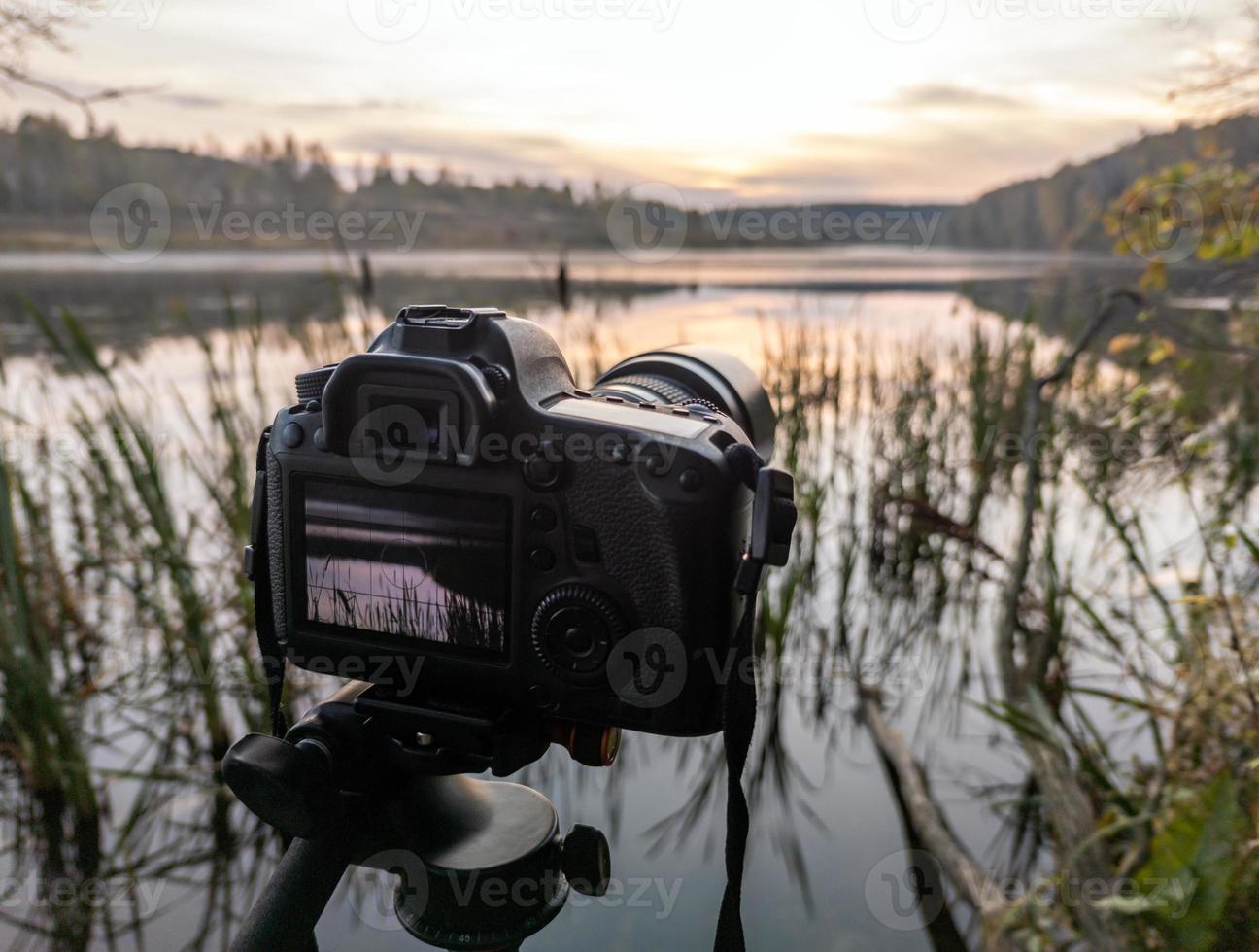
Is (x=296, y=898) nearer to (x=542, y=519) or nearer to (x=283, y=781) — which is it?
(x=283, y=781)

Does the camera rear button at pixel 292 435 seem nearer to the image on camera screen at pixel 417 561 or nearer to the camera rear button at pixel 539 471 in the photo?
the image on camera screen at pixel 417 561

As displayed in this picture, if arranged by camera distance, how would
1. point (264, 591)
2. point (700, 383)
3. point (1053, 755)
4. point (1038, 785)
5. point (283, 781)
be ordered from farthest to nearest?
point (1038, 785) < point (1053, 755) < point (700, 383) < point (264, 591) < point (283, 781)

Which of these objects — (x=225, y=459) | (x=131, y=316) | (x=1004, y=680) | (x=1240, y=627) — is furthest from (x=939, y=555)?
(x=131, y=316)

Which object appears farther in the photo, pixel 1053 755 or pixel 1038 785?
pixel 1038 785

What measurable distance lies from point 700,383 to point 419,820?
51 cm

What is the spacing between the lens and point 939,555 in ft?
9.29

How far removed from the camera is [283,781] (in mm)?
643

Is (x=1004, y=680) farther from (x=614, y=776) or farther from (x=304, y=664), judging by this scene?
(x=304, y=664)

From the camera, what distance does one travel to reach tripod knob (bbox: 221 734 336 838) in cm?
65

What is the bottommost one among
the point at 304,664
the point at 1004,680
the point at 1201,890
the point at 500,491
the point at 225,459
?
the point at 1004,680

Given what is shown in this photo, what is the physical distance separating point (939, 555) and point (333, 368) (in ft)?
8.18

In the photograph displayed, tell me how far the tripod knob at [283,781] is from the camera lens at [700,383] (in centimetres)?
44

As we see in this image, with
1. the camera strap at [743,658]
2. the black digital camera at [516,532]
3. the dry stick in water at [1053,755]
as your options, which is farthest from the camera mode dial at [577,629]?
the dry stick in water at [1053,755]

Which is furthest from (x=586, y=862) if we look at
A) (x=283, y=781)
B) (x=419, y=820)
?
(x=283, y=781)
